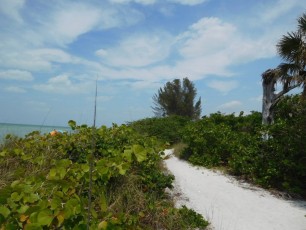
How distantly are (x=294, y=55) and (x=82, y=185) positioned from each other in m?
7.70

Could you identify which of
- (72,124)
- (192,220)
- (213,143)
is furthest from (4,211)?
(213,143)

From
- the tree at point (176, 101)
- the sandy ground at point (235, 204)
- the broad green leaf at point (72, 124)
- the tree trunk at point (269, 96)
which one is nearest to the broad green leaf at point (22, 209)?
the sandy ground at point (235, 204)

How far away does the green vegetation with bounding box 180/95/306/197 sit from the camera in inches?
299

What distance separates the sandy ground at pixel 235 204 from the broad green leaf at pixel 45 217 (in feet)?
10.9

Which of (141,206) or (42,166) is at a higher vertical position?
(42,166)

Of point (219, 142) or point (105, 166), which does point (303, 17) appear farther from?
point (105, 166)

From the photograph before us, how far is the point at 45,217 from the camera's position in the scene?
7.66ft

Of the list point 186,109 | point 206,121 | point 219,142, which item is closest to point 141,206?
point 219,142

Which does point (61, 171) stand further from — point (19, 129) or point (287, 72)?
point (287, 72)

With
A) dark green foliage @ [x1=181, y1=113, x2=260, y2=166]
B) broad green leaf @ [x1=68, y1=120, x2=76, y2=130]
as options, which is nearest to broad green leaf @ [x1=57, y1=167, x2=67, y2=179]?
broad green leaf @ [x1=68, y1=120, x2=76, y2=130]

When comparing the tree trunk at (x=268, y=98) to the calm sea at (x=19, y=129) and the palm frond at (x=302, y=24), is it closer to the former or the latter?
the palm frond at (x=302, y=24)

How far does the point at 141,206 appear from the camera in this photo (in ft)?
15.8

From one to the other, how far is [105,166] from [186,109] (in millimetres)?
29228

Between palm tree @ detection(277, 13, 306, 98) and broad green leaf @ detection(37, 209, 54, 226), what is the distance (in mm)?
7356
